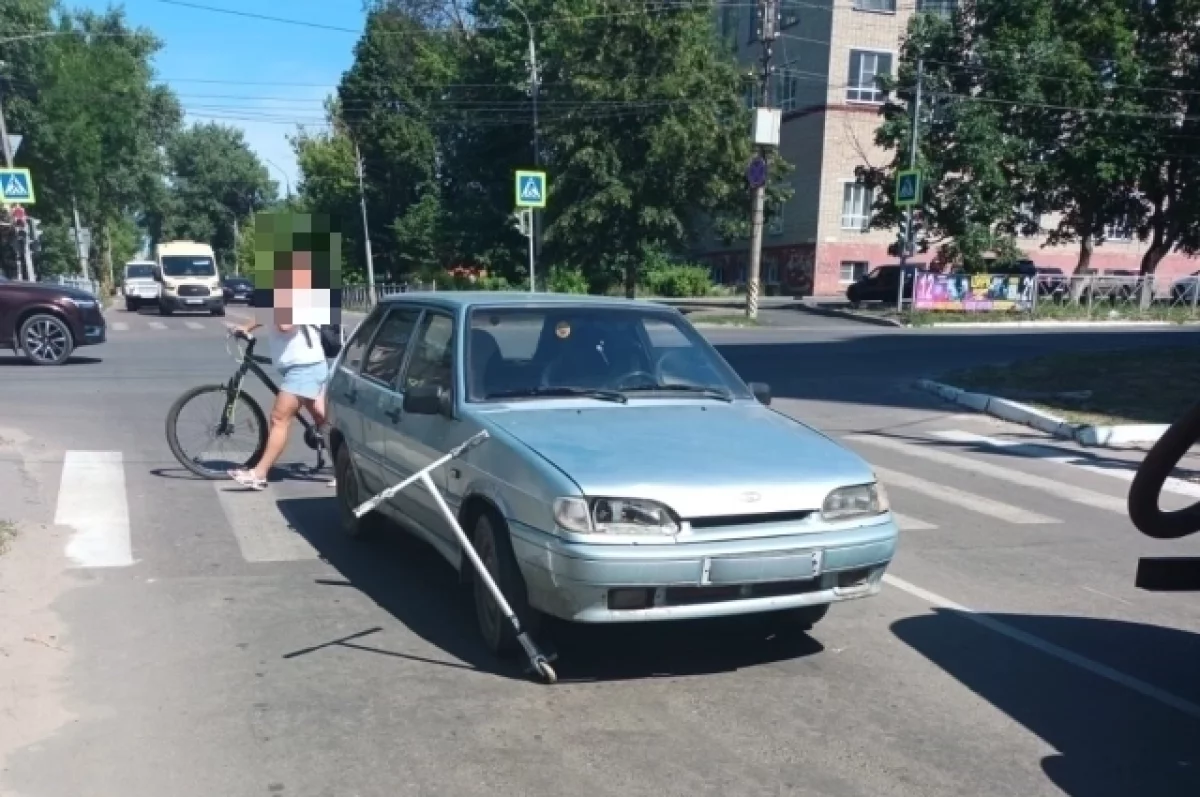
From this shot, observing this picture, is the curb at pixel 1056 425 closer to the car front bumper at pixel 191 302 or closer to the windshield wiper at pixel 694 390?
the windshield wiper at pixel 694 390

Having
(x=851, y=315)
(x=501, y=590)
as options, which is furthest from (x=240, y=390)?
(x=851, y=315)

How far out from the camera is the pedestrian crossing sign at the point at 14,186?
91.0ft

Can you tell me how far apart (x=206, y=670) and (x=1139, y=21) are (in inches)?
1619

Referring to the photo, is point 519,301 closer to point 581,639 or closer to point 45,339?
point 581,639

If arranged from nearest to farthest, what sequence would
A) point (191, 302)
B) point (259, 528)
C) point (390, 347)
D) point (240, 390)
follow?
1. point (390, 347)
2. point (259, 528)
3. point (240, 390)
4. point (191, 302)

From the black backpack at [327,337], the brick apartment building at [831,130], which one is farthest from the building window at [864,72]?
the black backpack at [327,337]

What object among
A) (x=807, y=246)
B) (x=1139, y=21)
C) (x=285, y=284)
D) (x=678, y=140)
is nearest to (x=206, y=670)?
(x=285, y=284)

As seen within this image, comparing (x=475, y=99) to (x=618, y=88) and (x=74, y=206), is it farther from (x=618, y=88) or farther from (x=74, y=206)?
(x=74, y=206)

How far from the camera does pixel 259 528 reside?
746 cm

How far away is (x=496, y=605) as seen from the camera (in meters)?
4.92

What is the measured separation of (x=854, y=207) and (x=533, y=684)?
4688cm

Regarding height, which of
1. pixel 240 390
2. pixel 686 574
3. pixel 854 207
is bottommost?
pixel 686 574

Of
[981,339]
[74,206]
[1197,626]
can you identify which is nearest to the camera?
[1197,626]

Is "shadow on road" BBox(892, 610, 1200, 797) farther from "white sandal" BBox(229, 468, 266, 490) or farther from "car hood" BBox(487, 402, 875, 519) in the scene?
"white sandal" BBox(229, 468, 266, 490)
